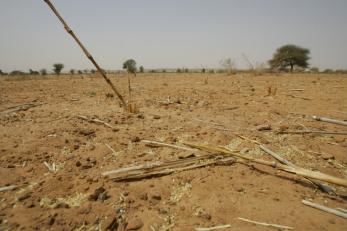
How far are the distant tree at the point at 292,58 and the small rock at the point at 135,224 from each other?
105 ft

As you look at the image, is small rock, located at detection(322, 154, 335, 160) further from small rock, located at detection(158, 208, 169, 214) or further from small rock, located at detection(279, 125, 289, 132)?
small rock, located at detection(158, 208, 169, 214)

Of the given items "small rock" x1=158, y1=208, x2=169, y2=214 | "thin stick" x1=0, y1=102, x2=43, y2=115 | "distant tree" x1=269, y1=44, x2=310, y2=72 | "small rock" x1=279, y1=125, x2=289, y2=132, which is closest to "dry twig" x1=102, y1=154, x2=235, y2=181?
"small rock" x1=158, y1=208, x2=169, y2=214

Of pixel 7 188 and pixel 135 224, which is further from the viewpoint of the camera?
pixel 7 188

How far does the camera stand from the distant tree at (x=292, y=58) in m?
31.0

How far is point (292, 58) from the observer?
3161cm

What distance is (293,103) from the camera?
23.3 ft

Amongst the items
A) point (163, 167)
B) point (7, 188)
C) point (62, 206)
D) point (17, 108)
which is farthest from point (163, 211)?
point (17, 108)

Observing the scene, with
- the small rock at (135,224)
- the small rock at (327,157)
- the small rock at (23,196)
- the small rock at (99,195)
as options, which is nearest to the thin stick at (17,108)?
the small rock at (23,196)

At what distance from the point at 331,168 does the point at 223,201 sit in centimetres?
187

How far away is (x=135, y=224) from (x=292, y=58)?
3489 centimetres

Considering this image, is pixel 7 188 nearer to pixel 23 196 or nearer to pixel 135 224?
pixel 23 196

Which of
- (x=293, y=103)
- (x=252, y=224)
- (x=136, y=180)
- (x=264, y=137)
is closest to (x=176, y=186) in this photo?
(x=136, y=180)

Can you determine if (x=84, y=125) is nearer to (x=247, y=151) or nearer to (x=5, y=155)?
(x=5, y=155)

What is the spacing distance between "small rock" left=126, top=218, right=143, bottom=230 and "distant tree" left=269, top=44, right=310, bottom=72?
32.1 meters
